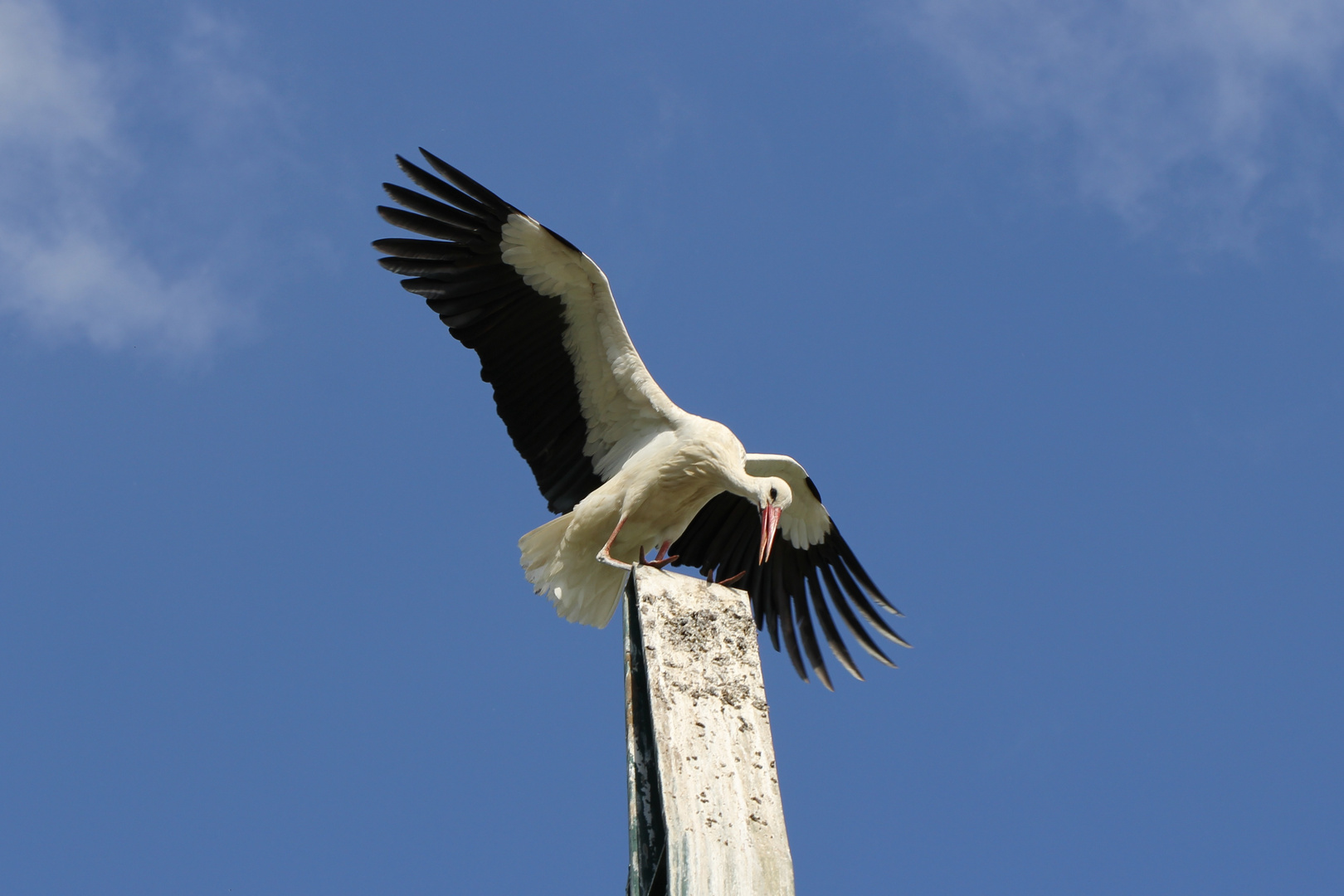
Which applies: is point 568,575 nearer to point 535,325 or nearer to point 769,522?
point 769,522

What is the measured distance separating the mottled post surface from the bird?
228cm

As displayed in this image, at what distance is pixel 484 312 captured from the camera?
575 cm

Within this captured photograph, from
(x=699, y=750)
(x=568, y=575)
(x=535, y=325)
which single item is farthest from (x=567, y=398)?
(x=699, y=750)

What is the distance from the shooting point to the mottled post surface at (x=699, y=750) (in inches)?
98.0

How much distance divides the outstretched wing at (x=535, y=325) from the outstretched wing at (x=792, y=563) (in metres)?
0.78

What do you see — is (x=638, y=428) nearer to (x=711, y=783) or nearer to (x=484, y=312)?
(x=484, y=312)

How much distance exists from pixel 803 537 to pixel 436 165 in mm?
2607

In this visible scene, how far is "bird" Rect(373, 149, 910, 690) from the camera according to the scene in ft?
17.7

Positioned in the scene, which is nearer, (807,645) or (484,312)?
(484,312)

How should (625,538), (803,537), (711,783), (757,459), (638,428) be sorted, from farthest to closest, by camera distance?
(803,537) → (757,459) → (638,428) → (625,538) → (711,783)

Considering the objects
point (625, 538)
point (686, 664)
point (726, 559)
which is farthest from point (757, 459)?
point (686, 664)

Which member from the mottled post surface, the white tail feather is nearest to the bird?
the white tail feather

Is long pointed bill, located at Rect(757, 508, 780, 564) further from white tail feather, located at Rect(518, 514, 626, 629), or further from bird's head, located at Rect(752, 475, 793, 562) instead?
white tail feather, located at Rect(518, 514, 626, 629)

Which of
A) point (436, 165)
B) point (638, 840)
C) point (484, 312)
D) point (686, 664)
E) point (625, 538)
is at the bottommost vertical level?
point (638, 840)
